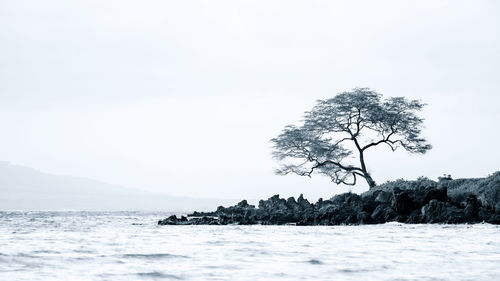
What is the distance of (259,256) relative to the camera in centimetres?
2014

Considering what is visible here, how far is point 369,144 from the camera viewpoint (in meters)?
55.8

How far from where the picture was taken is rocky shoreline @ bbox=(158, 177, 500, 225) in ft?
114

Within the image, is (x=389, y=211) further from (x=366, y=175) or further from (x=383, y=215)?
(x=366, y=175)

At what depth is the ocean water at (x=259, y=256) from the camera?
16.3 meters

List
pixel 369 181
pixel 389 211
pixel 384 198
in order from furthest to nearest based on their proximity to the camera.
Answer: pixel 369 181
pixel 384 198
pixel 389 211

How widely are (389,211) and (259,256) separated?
1741 centimetres

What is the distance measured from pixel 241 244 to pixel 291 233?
20.2 feet

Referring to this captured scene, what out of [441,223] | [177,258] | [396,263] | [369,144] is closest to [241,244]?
[177,258]

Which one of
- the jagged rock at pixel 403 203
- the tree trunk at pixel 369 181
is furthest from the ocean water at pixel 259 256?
the tree trunk at pixel 369 181

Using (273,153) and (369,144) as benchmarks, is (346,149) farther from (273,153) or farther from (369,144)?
(273,153)

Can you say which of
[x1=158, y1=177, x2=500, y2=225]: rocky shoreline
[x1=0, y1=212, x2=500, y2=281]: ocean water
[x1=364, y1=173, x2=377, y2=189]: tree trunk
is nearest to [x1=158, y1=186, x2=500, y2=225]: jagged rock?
[x1=158, y1=177, x2=500, y2=225]: rocky shoreline

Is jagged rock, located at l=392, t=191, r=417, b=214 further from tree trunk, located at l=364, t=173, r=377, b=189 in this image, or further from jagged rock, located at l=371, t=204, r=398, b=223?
tree trunk, located at l=364, t=173, r=377, b=189

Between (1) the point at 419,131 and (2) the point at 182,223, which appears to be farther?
(1) the point at 419,131

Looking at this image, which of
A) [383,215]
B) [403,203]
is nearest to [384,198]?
[403,203]
